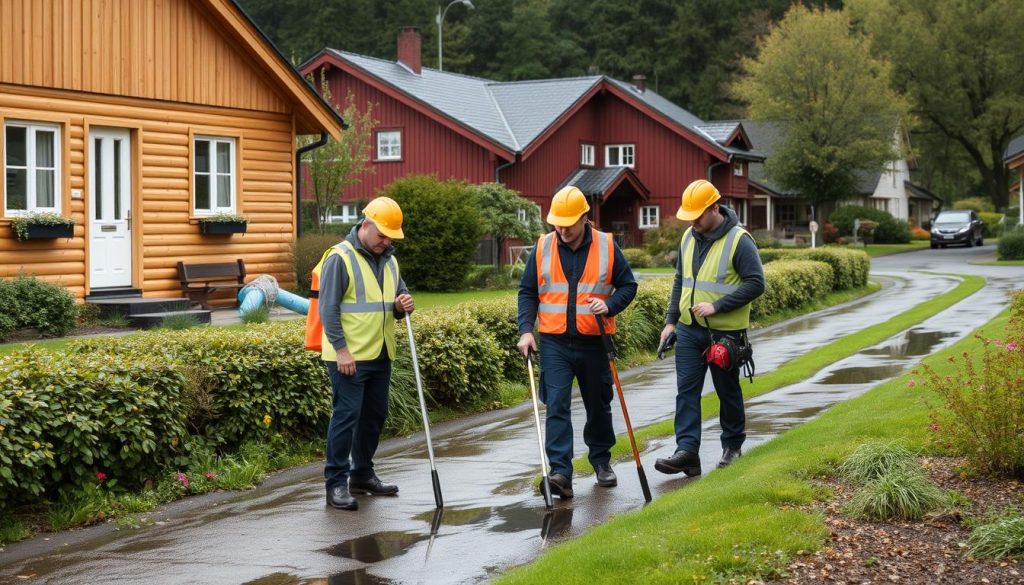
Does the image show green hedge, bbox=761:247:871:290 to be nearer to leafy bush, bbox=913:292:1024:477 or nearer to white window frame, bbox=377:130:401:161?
white window frame, bbox=377:130:401:161

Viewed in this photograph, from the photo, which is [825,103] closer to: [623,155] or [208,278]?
[623,155]

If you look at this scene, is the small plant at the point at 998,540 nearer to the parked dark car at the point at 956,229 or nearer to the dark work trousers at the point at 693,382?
the dark work trousers at the point at 693,382

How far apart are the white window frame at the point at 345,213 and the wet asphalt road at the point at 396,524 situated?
31757mm

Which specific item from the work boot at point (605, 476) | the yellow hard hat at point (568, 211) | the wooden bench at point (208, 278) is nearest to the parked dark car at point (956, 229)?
the wooden bench at point (208, 278)

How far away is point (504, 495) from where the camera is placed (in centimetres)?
868

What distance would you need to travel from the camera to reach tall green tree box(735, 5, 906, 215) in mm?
53312

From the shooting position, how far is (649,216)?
5084 cm

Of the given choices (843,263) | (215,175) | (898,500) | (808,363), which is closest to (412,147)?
(843,263)

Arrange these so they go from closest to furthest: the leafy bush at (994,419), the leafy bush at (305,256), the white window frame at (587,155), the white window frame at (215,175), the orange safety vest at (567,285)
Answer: the leafy bush at (994,419) → the orange safety vest at (567,285) → the white window frame at (215,175) → the leafy bush at (305,256) → the white window frame at (587,155)

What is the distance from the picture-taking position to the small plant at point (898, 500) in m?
6.78

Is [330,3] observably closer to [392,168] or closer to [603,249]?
[392,168]

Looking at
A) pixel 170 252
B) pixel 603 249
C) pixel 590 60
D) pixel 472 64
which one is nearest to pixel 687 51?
pixel 590 60

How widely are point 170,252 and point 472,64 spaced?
2261 inches

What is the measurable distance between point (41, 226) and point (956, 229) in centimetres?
4600
